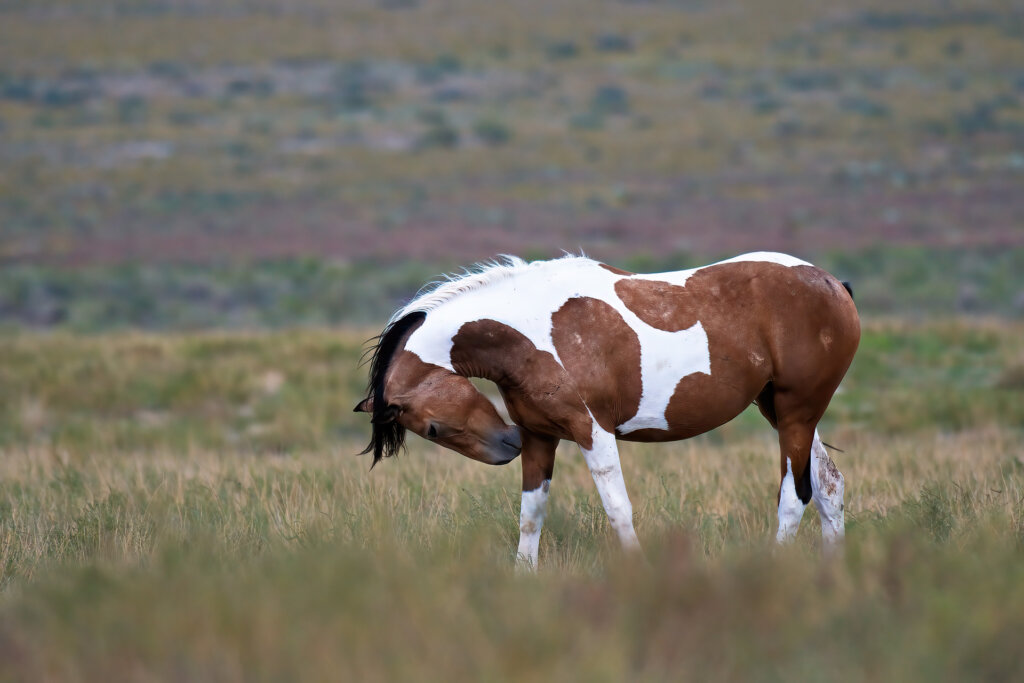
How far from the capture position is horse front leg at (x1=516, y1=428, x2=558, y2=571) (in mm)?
5867

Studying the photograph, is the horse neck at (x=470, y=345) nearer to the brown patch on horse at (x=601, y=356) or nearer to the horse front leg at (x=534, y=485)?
the brown patch on horse at (x=601, y=356)

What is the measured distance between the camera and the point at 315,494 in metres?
7.46

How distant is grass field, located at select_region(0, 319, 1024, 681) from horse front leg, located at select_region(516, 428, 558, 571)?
0.15m

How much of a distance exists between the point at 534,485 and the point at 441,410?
80 centimetres

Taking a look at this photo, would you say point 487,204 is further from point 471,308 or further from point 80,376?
point 471,308

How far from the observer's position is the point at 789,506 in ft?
19.4

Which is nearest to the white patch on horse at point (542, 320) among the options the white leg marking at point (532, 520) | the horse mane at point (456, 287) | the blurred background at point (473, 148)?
the horse mane at point (456, 287)

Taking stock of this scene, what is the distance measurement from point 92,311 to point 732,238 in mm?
15983

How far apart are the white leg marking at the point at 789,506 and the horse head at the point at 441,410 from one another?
1553mm

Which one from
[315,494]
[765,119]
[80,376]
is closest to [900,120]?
[765,119]

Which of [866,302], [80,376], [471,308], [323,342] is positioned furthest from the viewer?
[866,302]

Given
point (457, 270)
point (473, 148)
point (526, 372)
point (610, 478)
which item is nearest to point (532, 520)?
point (610, 478)

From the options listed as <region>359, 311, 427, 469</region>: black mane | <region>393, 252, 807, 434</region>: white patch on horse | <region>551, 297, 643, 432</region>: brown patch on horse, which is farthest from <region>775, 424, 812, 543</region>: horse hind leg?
<region>359, 311, 427, 469</region>: black mane

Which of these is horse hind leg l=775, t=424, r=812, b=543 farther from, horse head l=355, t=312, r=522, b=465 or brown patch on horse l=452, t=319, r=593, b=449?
horse head l=355, t=312, r=522, b=465
